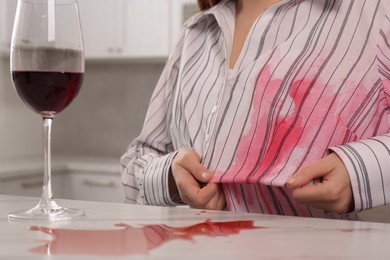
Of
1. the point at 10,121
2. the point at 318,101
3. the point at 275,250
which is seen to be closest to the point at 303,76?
the point at 318,101

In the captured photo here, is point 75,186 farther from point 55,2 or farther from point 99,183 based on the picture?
point 55,2

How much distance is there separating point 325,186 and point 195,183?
0.23 meters

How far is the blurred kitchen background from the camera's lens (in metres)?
3.29

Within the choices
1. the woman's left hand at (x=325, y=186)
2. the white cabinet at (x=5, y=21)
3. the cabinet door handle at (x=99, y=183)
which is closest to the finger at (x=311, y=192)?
the woman's left hand at (x=325, y=186)

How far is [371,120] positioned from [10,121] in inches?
115

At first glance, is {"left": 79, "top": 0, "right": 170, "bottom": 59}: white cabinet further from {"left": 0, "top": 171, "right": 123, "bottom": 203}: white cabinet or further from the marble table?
the marble table

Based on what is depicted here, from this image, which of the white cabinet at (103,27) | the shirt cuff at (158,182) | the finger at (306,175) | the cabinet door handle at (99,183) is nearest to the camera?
the finger at (306,175)

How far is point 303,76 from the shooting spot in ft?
3.38

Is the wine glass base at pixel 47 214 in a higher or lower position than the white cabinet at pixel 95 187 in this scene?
higher

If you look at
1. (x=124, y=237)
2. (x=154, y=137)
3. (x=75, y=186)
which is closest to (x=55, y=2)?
(x=124, y=237)

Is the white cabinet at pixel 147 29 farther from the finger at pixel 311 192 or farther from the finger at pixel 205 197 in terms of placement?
the finger at pixel 311 192

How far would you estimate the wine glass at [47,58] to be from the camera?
0.76 meters

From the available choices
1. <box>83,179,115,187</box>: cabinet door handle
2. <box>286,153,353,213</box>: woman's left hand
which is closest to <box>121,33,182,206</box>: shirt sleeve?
<box>286,153,353,213</box>: woman's left hand

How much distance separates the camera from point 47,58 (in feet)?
2.50
